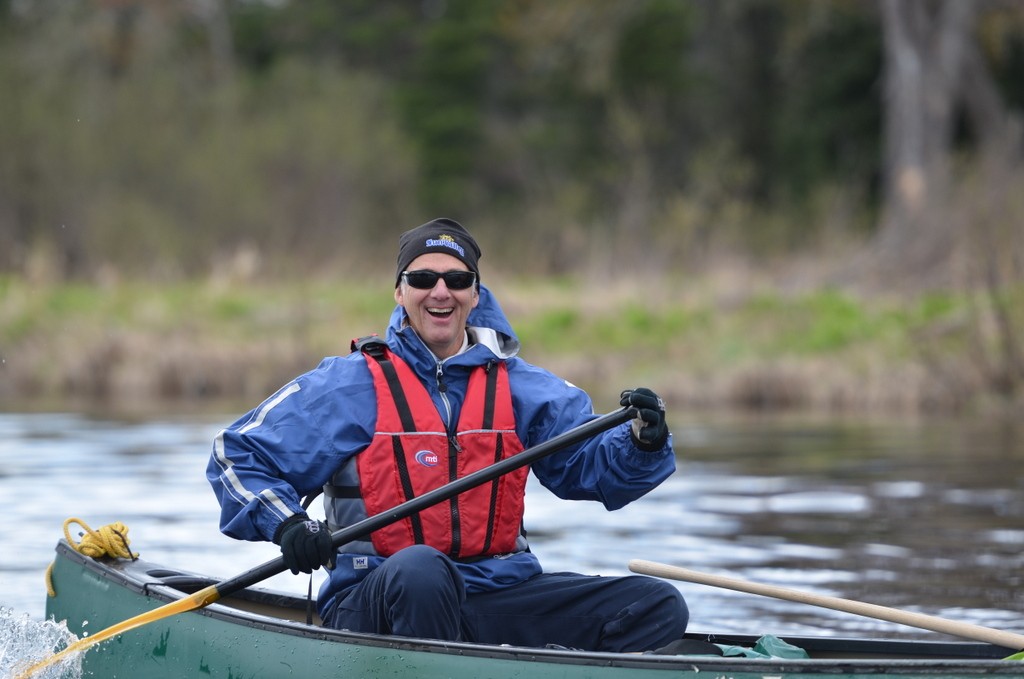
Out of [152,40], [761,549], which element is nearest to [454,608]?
[761,549]

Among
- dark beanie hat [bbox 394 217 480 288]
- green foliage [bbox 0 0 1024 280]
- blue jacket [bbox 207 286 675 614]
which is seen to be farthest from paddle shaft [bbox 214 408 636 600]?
green foliage [bbox 0 0 1024 280]

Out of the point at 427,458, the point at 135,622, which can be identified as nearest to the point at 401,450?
the point at 427,458

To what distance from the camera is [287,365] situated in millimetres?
15195

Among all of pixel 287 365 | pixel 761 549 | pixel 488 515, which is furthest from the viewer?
pixel 287 365

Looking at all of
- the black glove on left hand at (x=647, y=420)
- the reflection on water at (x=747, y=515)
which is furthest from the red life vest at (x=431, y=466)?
the reflection on water at (x=747, y=515)

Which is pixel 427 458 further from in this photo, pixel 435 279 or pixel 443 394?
pixel 435 279

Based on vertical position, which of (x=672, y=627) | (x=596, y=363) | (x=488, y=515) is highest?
(x=596, y=363)

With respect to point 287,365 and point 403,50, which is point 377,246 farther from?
point 403,50

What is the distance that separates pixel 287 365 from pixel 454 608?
A: 11.5 m

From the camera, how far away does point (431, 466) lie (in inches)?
155

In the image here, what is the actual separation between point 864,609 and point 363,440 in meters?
A: 1.31

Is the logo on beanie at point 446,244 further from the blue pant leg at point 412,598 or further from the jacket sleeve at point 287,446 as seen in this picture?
the blue pant leg at point 412,598

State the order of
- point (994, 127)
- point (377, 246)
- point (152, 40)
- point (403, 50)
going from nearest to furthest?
point (994, 127) < point (377, 246) < point (152, 40) < point (403, 50)

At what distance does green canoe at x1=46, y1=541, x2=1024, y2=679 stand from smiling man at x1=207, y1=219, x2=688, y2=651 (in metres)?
0.12
